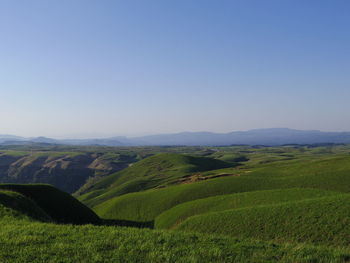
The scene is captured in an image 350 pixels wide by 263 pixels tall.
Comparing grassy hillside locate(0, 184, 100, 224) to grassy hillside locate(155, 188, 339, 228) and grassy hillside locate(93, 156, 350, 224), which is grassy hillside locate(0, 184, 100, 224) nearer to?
grassy hillside locate(93, 156, 350, 224)

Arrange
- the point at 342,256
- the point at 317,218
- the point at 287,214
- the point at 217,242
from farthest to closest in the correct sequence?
the point at 287,214 < the point at 317,218 < the point at 217,242 < the point at 342,256

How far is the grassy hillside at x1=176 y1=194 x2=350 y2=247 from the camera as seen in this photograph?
26062 millimetres

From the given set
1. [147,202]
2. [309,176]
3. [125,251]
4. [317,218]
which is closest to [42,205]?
[147,202]

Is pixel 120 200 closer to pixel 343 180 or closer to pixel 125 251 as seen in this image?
pixel 343 180

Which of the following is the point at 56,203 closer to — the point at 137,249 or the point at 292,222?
the point at 137,249

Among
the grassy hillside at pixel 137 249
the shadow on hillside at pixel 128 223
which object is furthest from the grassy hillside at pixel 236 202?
the grassy hillside at pixel 137 249

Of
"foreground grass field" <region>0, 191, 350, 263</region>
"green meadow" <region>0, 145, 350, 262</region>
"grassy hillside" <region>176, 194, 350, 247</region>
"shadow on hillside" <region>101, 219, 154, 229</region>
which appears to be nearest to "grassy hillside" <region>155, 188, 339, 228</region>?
"green meadow" <region>0, 145, 350, 262</region>

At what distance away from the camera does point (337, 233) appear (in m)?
25.4

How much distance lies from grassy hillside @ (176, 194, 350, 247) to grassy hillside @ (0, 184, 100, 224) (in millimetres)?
27081

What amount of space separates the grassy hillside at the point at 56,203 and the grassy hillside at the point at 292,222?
27081 mm

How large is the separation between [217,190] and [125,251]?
51368 mm

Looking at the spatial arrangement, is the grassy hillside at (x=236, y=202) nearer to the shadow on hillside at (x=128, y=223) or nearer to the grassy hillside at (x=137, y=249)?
the shadow on hillside at (x=128, y=223)

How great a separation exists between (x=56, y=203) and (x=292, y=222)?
157 feet

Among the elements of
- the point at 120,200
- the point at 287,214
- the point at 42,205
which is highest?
the point at 287,214
